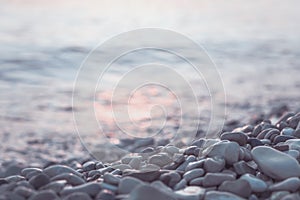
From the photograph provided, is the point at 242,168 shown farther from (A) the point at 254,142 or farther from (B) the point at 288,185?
(A) the point at 254,142

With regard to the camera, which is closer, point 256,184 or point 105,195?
point 105,195

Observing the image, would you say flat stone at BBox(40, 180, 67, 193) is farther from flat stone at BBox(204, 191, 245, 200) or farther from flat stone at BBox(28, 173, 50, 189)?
flat stone at BBox(204, 191, 245, 200)

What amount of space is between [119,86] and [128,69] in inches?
44.1

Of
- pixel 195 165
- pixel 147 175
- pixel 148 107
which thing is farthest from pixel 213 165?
pixel 148 107

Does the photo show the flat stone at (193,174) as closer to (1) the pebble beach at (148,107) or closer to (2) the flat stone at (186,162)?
(1) the pebble beach at (148,107)

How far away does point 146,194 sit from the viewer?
2480 millimetres

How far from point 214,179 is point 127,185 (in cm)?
42

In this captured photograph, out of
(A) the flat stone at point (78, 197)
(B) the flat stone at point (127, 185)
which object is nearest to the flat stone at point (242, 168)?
(B) the flat stone at point (127, 185)

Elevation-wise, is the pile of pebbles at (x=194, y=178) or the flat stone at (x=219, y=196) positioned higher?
the pile of pebbles at (x=194, y=178)

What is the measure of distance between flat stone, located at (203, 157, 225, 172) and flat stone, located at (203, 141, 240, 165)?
0.05m

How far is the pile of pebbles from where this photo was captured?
2.66 metres

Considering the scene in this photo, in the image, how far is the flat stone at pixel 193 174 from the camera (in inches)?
114

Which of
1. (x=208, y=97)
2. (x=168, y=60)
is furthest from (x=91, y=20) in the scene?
(x=208, y=97)

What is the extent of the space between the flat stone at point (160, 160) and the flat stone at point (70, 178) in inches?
21.9
